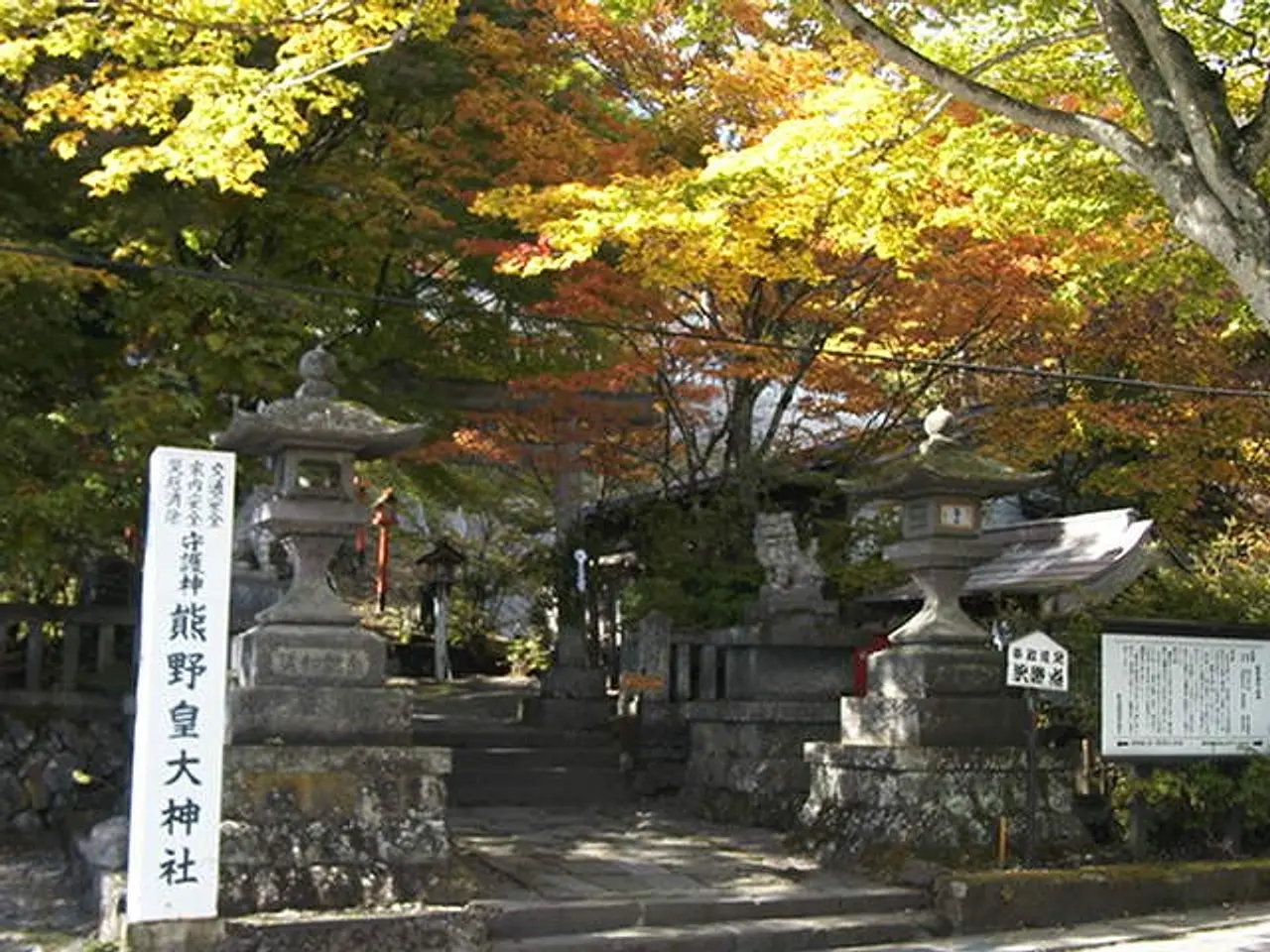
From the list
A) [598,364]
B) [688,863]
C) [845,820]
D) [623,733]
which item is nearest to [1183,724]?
[845,820]

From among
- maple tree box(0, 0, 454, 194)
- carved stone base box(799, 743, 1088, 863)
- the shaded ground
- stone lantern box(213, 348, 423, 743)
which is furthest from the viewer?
the shaded ground

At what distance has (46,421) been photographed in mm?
11750

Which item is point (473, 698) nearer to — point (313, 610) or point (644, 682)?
point (644, 682)

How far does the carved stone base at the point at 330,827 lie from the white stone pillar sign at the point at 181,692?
2.06ft

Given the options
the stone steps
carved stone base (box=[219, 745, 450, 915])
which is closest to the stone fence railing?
carved stone base (box=[219, 745, 450, 915])

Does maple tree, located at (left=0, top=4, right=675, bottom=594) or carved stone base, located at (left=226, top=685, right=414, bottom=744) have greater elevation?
maple tree, located at (left=0, top=4, right=675, bottom=594)

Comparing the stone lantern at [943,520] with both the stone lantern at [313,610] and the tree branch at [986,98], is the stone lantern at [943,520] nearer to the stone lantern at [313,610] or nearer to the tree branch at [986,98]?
the tree branch at [986,98]

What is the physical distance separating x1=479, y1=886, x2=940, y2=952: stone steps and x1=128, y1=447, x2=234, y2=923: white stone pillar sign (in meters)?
2.23

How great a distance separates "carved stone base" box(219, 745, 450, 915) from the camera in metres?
8.80

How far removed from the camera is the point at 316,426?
9.48 m

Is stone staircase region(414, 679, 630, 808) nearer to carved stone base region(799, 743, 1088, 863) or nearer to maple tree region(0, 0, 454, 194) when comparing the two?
carved stone base region(799, 743, 1088, 863)

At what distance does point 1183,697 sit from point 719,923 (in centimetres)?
477

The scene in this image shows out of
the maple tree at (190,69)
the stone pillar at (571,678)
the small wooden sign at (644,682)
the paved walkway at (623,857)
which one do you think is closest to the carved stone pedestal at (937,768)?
the paved walkway at (623,857)

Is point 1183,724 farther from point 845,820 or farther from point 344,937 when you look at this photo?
point 344,937
